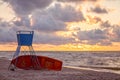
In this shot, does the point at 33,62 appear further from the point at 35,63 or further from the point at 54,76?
the point at 54,76

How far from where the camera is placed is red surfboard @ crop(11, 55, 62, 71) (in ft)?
85.7

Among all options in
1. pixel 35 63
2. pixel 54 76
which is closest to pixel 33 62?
pixel 35 63

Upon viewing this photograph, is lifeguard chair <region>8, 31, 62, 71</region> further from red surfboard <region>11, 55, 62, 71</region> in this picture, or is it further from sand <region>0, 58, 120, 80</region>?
sand <region>0, 58, 120, 80</region>

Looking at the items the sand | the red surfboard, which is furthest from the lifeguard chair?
the sand

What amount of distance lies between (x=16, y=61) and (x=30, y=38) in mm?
2809

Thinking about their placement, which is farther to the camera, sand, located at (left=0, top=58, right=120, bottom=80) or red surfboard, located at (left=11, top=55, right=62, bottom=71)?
red surfboard, located at (left=11, top=55, right=62, bottom=71)

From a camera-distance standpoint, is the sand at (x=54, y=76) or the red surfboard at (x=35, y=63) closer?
the sand at (x=54, y=76)

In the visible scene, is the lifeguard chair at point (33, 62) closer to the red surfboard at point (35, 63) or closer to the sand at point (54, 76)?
the red surfboard at point (35, 63)

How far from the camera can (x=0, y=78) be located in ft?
60.4

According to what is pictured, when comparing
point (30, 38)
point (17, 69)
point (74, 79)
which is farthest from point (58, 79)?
point (17, 69)

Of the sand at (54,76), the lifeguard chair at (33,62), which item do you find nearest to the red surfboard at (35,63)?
the lifeguard chair at (33,62)

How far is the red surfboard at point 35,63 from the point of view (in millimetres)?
26109

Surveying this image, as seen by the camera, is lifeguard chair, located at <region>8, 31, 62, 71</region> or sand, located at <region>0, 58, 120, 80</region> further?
lifeguard chair, located at <region>8, 31, 62, 71</region>

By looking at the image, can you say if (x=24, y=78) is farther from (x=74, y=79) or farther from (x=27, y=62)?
(x=27, y=62)
